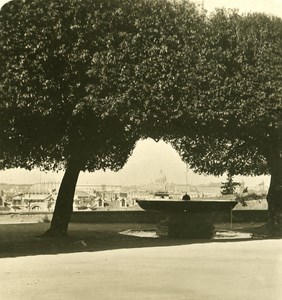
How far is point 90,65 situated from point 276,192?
8833 mm

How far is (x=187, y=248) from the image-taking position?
13.2 m

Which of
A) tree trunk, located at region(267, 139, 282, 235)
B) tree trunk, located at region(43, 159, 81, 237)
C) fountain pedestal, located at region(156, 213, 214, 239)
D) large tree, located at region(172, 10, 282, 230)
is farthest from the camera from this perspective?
tree trunk, located at region(267, 139, 282, 235)

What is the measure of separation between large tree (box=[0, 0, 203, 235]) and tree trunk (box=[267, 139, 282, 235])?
5.55 metres

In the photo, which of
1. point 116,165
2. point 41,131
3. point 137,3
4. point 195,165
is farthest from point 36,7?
point 195,165

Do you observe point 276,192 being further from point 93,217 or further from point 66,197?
point 93,217

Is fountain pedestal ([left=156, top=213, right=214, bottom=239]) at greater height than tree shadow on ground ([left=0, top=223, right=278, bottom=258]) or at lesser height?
greater

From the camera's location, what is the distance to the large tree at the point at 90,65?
41.8 ft

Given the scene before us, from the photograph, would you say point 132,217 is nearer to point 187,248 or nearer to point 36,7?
point 187,248

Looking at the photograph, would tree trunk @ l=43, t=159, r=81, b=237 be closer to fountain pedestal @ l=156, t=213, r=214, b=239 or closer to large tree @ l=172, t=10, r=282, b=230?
fountain pedestal @ l=156, t=213, r=214, b=239

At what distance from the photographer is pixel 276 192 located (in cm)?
1873

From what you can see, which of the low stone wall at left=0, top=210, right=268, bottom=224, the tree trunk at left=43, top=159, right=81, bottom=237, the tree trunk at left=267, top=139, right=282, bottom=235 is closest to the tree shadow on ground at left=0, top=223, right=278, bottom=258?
the tree trunk at left=43, top=159, right=81, bottom=237

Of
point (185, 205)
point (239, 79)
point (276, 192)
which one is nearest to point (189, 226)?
point (185, 205)

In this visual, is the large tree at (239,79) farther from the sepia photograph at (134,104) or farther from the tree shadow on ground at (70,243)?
the tree shadow on ground at (70,243)

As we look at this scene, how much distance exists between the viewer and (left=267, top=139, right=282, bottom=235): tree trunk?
61.2ft
